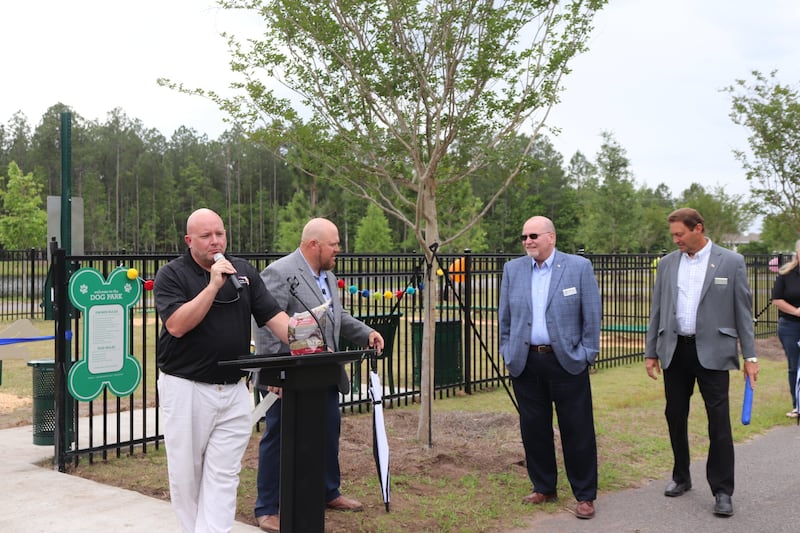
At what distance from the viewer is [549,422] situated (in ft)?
18.8

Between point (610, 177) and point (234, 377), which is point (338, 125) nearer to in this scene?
point (234, 377)

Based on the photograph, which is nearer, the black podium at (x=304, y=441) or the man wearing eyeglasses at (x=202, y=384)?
the black podium at (x=304, y=441)

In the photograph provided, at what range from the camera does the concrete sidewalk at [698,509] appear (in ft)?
17.0

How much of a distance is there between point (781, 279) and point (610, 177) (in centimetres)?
4014

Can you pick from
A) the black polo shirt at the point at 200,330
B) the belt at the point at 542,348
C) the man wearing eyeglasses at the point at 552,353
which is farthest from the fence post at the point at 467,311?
the black polo shirt at the point at 200,330

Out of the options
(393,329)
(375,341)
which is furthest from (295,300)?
(393,329)

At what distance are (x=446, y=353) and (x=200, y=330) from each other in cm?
662

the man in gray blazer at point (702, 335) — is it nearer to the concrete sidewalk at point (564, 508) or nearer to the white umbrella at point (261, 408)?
the concrete sidewalk at point (564, 508)

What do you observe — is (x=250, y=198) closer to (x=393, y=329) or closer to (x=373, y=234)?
(x=373, y=234)

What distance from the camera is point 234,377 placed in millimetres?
4074

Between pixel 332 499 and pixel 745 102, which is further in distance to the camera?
pixel 745 102

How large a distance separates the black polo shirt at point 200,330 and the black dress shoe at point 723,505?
3.52 meters

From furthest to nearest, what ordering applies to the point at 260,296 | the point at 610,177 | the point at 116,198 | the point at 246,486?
1. the point at 116,198
2. the point at 610,177
3. the point at 246,486
4. the point at 260,296

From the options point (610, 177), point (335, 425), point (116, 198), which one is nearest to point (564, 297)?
point (335, 425)
